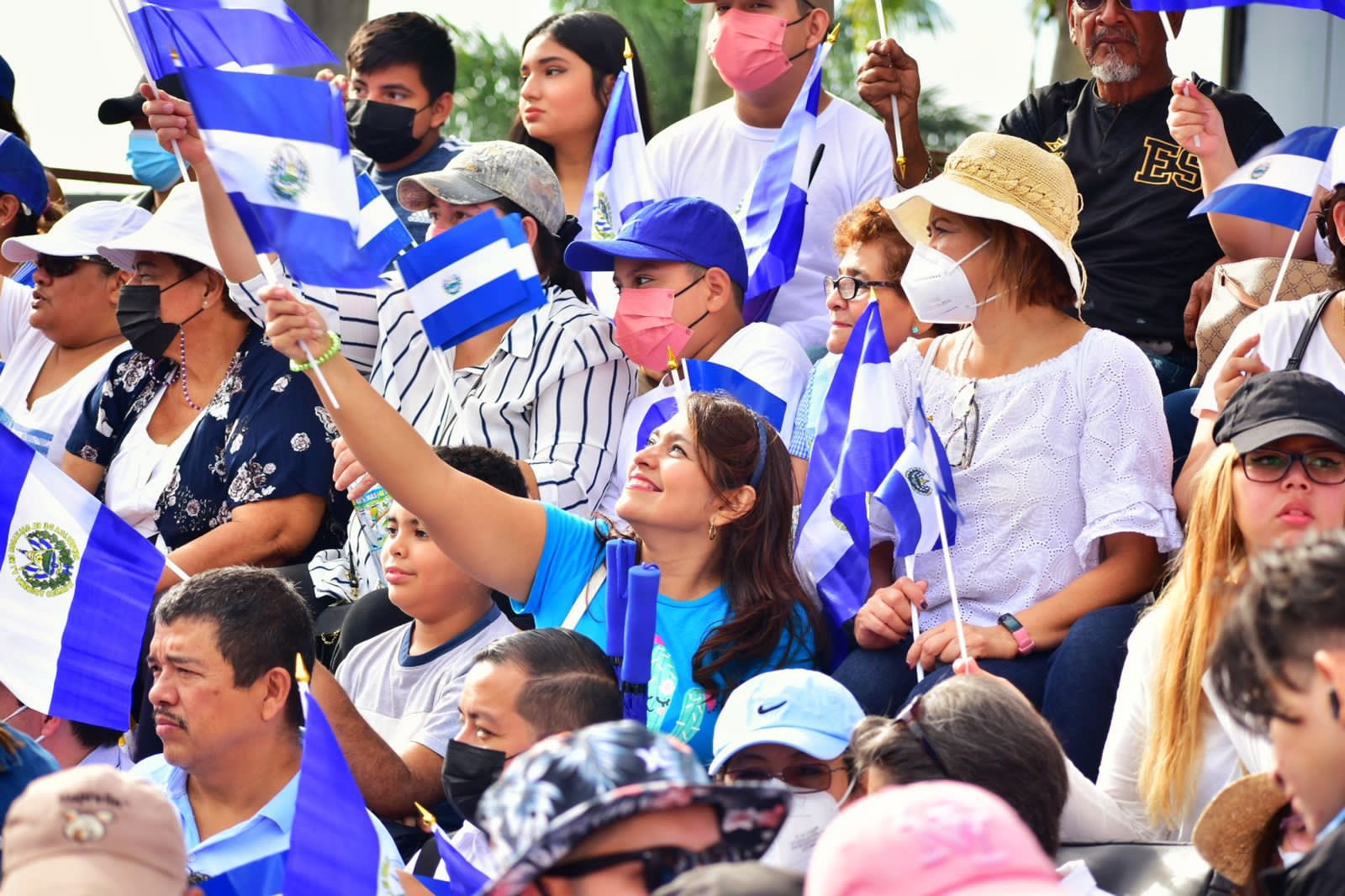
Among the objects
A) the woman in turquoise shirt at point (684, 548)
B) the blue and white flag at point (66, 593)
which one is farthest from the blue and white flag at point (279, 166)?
the blue and white flag at point (66, 593)

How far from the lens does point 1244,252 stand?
5020 millimetres

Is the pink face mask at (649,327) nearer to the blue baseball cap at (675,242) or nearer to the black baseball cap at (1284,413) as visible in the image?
the blue baseball cap at (675,242)

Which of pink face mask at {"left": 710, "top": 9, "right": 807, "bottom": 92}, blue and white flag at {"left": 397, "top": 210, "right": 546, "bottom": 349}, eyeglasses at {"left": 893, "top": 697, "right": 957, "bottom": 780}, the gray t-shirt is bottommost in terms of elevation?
the gray t-shirt

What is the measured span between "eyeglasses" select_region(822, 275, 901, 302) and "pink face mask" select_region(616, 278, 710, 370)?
47 centimetres

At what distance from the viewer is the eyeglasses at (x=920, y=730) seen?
291 centimetres

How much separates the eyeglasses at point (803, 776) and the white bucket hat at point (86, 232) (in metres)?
3.60

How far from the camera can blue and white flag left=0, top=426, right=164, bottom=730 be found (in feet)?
14.2

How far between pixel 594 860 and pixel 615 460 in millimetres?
3310

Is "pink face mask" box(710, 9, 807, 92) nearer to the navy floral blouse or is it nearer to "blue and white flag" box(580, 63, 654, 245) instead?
"blue and white flag" box(580, 63, 654, 245)

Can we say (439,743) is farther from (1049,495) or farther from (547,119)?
(547,119)

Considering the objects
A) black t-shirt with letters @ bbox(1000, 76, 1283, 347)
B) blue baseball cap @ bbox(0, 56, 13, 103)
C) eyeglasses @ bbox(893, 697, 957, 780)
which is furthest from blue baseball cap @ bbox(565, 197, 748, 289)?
blue baseball cap @ bbox(0, 56, 13, 103)

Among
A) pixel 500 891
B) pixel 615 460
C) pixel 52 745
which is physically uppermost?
pixel 500 891

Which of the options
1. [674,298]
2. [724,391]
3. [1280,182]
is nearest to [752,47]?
[674,298]

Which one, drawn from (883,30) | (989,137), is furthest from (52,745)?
(883,30)
